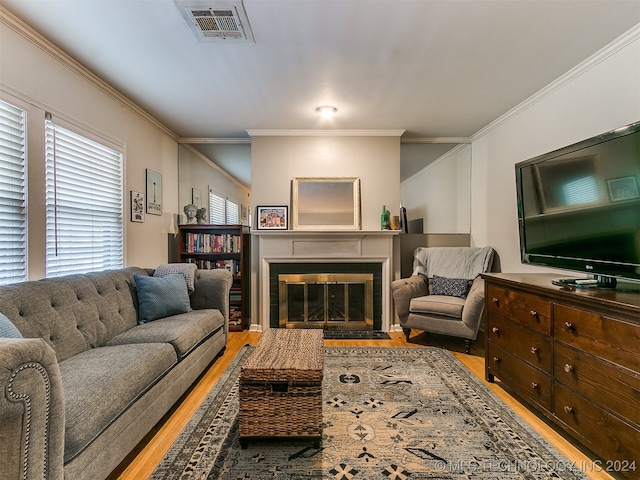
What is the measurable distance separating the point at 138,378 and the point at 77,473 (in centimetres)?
43

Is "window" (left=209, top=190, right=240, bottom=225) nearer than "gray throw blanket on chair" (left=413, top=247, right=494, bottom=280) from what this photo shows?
No

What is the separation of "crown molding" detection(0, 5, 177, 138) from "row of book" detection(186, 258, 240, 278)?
5.70ft

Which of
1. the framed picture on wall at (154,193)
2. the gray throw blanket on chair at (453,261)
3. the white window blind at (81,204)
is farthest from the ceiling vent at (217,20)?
the gray throw blanket on chair at (453,261)

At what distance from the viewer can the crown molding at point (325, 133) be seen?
371cm

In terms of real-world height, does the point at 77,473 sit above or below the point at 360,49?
below

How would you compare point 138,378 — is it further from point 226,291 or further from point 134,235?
point 134,235

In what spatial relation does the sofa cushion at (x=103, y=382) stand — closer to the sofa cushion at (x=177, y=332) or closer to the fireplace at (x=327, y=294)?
the sofa cushion at (x=177, y=332)

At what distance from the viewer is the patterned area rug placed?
1.48 metres

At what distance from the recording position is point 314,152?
3783 millimetres

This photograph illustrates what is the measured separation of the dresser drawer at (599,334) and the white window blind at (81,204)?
3.31m

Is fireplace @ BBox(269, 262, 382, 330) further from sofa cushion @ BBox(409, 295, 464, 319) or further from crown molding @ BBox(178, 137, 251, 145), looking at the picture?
crown molding @ BBox(178, 137, 251, 145)

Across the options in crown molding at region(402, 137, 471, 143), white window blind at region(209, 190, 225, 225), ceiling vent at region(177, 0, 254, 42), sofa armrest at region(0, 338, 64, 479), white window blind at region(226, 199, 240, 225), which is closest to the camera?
sofa armrest at region(0, 338, 64, 479)

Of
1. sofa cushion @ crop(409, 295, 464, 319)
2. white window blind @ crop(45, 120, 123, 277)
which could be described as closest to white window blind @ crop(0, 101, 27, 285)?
white window blind @ crop(45, 120, 123, 277)

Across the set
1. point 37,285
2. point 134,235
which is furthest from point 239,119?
point 37,285
